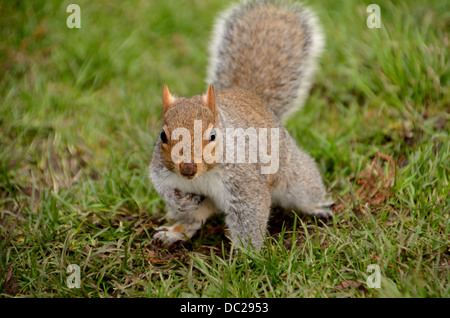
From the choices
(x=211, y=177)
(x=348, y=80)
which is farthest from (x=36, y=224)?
(x=348, y=80)

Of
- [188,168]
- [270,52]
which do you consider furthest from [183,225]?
[270,52]

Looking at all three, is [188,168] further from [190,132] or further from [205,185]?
[205,185]

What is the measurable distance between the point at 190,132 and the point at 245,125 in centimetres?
48

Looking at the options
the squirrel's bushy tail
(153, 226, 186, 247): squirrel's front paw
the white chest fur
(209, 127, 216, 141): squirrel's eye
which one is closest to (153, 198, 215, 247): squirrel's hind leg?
(153, 226, 186, 247): squirrel's front paw

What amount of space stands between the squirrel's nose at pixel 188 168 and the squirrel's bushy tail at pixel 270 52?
96cm

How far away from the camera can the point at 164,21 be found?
13.6ft

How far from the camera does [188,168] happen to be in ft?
6.06

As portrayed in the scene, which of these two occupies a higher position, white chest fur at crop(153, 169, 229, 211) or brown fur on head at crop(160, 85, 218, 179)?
brown fur on head at crop(160, 85, 218, 179)

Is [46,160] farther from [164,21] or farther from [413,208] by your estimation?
[413,208]

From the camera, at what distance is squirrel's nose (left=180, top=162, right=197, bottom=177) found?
1.85m

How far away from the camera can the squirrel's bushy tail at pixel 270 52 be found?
2.70 metres

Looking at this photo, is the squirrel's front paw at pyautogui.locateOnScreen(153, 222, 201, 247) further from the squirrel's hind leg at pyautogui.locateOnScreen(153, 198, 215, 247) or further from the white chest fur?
the white chest fur

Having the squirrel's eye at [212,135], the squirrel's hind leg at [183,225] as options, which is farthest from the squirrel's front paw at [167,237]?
the squirrel's eye at [212,135]

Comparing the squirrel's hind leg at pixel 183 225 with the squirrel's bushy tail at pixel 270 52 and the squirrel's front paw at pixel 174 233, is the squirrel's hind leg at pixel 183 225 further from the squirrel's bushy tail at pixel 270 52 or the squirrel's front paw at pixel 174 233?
the squirrel's bushy tail at pixel 270 52
